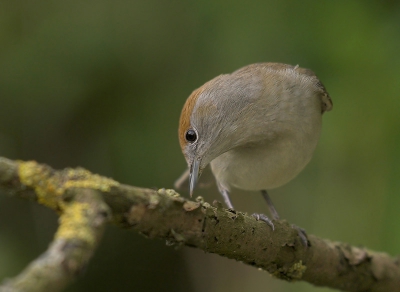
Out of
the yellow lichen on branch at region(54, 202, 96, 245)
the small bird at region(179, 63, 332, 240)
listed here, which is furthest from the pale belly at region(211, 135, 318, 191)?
the yellow lichen on branch at region(54, 202, 96, 245)

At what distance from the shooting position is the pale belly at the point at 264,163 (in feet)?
11.8

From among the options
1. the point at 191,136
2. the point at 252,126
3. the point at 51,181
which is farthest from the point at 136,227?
the point at 252,126

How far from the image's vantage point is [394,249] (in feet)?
14.2

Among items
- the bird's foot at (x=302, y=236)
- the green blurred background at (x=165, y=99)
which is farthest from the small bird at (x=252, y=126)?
the green blurred background at (x=165, y=99)

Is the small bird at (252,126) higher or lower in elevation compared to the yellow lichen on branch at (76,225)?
lower

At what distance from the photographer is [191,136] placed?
3510mm

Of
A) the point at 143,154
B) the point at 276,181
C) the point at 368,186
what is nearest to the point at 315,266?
the point at 276,181

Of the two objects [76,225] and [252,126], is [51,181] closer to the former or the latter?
[76,225]

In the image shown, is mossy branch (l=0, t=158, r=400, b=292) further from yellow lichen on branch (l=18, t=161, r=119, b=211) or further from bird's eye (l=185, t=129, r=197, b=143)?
bird's eye (l=185, t=129, r=197, b=143)

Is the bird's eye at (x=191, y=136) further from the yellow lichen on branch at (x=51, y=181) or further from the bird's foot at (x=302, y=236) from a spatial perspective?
the yellow lichen on branch at (x=51, y=181)

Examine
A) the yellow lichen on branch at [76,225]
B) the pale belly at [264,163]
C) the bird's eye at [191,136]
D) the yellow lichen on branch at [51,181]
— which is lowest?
the pale belly at [264,163]

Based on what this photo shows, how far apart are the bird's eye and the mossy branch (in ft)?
2.89

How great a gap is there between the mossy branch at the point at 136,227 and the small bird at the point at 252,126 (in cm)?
65

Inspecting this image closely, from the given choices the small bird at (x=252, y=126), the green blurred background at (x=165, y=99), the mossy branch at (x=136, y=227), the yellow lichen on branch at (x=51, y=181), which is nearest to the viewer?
the mossy branch at (x=136, y=227)
